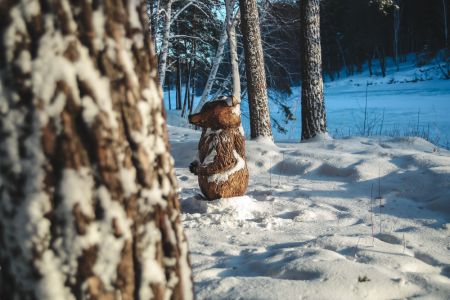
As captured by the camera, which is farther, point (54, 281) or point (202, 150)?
point (202, 150)

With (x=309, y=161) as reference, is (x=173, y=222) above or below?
above

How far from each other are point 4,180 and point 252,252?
7.26ft

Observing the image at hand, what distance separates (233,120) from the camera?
4.01 m

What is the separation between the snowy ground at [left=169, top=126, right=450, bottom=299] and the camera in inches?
86.6

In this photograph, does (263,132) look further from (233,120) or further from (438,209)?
(438,209)

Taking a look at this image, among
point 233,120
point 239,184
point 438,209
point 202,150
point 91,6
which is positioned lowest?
point 438,209

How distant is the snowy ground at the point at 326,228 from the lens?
7.22ft

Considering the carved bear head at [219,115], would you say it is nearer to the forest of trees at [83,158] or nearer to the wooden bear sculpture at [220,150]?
the wooden bear sculpture at [220,150]

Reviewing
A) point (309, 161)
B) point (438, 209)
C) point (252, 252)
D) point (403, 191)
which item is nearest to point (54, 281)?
point (252, 252)

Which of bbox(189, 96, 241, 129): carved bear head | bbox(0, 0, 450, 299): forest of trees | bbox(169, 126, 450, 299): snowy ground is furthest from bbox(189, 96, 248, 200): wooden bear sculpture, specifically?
bbox(0, 0, 450, 299): forest of trees

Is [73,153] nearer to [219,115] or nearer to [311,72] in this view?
[219,115]

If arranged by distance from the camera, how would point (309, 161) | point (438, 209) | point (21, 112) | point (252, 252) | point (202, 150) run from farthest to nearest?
1. point (309, 161)
2. point (202, 150)
3. point (438, 209)
4. point (252, 252)
5. point (21, 112)

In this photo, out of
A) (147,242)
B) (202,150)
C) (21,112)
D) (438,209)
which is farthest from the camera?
(202,150)

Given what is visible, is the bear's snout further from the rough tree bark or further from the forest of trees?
the rough tree bark
